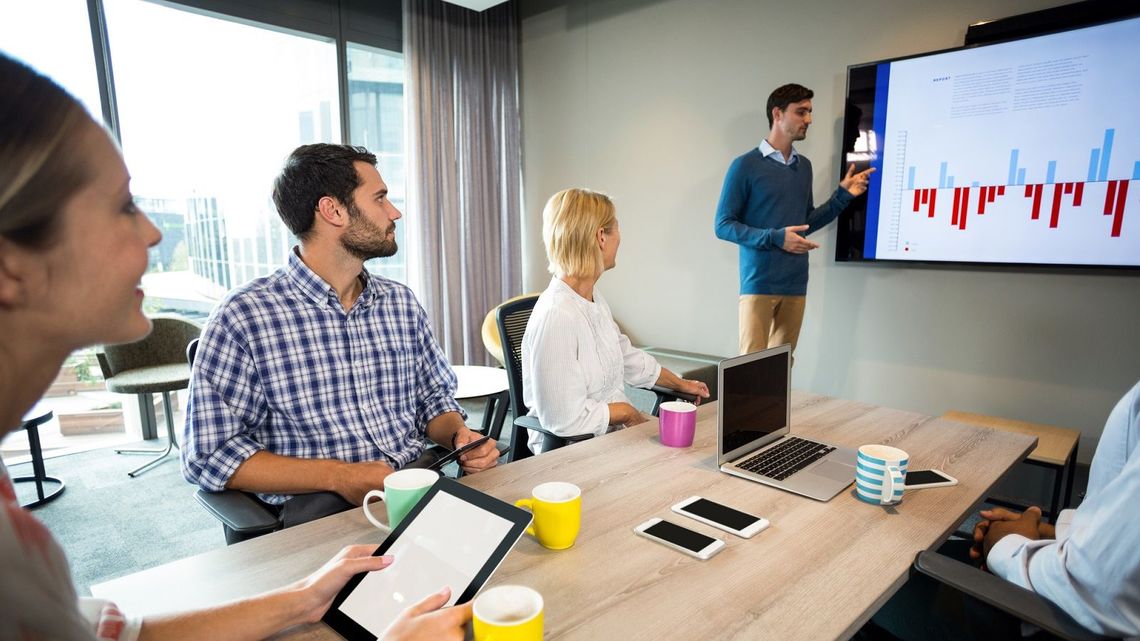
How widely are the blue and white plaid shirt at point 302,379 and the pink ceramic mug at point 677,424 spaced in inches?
24.7

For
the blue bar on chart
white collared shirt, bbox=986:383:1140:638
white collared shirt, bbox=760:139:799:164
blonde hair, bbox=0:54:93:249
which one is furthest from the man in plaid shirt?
the blue bar on chart

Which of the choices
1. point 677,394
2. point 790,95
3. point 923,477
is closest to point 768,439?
point 923,477

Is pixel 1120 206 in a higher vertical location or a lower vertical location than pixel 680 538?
higher

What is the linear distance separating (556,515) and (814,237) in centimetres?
280

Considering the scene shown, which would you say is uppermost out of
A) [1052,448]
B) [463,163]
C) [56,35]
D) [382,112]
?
[56,35]

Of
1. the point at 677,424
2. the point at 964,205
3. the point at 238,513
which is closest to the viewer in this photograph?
the point at 238,513

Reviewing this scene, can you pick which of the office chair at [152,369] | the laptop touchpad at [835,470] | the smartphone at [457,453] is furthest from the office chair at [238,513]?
the office chair at [152,369]

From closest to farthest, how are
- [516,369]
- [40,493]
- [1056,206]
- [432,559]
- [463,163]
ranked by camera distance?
[432,559] → [516,369] → [1056,206] → [40,493] → [463,163]

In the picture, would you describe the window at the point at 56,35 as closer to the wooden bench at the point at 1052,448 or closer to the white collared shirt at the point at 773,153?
the white collared shirt at the point at 773,153

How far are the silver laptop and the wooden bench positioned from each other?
36.5 inches

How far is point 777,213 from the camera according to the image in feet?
9.84

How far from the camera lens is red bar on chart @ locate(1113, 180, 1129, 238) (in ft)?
7.67

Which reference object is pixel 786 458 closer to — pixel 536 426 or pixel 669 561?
pixel 669 561

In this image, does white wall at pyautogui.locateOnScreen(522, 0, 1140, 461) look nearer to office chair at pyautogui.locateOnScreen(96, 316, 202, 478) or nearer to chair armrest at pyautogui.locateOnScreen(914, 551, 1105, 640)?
chair armrest at pyautogui.locateOnScreen(914, 551, 1105, 640)
